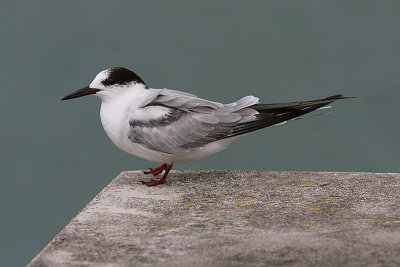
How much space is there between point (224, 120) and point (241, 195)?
599mm

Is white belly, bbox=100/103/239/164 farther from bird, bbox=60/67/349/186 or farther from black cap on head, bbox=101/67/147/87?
black cap on head, bbox=101/67/147/87

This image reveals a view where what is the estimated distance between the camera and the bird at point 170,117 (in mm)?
4949

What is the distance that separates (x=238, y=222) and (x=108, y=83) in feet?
5.31

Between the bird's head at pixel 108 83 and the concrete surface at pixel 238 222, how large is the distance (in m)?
0.75

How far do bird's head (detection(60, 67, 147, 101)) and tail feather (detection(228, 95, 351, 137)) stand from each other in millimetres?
912

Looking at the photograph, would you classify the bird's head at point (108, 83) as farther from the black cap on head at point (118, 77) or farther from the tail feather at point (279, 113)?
the tail feather at point (279, 113)

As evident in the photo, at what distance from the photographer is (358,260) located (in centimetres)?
339

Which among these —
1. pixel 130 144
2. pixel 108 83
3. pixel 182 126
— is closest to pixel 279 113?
pixel 182 126

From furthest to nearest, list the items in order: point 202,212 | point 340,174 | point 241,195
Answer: point 340,174 → point 241,195 → point 202,212

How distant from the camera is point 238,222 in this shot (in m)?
4.12

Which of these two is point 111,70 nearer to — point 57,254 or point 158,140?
point 158,140

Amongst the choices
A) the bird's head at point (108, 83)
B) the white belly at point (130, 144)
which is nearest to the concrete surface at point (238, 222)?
the white belly at point (130, 144)

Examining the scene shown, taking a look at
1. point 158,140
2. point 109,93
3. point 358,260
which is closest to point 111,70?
point 109,93

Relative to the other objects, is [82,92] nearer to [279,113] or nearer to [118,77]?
[118,77]
